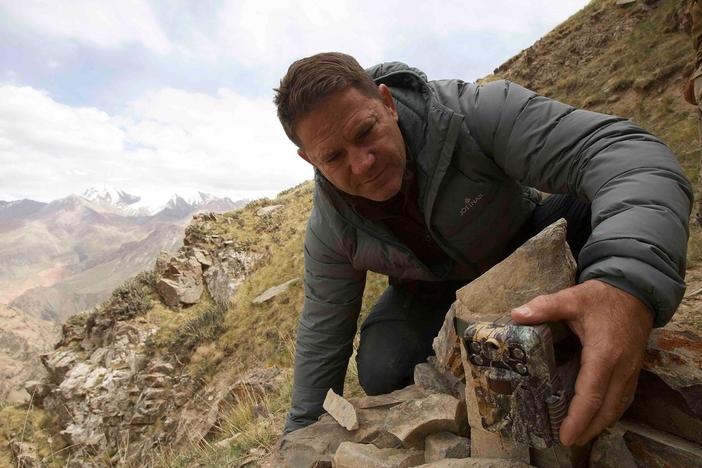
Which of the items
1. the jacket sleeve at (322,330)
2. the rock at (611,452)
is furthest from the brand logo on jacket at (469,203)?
the rock at (611,452)

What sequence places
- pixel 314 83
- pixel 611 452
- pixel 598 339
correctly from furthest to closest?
pixel 314 83, pixel 611 452, pixel 598 339

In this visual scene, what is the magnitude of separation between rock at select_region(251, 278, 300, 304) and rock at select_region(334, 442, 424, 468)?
9.26m

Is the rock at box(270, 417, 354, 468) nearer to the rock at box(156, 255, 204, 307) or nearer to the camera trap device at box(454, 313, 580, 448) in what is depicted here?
the camera trap device at box(454, 313, 580, 448)

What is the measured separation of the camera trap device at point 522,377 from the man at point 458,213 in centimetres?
5

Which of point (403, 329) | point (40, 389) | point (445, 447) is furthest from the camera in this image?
point (40, 389)

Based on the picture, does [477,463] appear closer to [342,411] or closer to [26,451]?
[342,411]

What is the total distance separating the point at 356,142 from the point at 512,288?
1164mm

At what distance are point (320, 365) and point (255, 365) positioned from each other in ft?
21.7

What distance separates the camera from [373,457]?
2000mm

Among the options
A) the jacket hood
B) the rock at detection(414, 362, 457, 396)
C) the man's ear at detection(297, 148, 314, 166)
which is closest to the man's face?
the man's ear at detection(297, 148, 314, 166)

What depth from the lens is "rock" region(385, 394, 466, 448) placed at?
2.02 m

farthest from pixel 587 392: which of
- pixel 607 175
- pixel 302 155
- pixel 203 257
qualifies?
pixel 203 257

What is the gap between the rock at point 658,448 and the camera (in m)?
1.56

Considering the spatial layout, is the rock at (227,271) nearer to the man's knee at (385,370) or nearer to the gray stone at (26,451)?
the gray stone at (26,451)
